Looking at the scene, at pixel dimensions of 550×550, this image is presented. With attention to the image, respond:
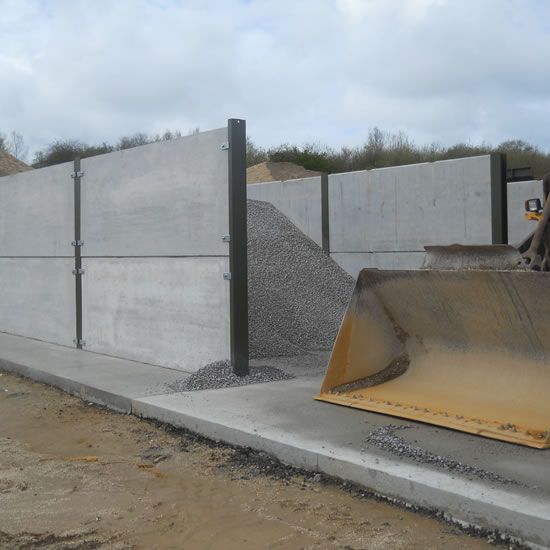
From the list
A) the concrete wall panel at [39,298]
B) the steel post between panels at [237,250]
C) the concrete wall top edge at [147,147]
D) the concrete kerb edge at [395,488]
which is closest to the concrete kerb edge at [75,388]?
the concrete kerb edge at [395,488]

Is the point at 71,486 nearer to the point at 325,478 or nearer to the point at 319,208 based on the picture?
the point at 325,478

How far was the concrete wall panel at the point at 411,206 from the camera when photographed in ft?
39.2

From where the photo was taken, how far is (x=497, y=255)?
5.96 metres

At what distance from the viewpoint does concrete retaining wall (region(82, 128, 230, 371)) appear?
328 inches

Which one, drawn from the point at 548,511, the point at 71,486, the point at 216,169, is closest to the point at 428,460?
the point at 548,511

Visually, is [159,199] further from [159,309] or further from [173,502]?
[173,502]

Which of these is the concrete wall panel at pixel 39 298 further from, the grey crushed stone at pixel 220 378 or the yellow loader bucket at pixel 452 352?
the yellow loader bucket at pixel 452 352

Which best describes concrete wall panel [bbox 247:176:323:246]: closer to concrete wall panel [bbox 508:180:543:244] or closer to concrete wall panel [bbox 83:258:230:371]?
concrete wall panel [bbox 508:180:543:244]

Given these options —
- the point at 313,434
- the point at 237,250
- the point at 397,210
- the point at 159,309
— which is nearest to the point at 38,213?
the point at 159,309

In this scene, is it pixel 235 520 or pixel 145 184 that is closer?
pixel 235 520

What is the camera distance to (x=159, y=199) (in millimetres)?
9250

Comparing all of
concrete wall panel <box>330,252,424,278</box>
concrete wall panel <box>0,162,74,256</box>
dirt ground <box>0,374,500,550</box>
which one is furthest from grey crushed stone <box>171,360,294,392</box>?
concrete wall panel <box>330,252,424,278</box>

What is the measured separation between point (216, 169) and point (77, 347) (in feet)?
14.0

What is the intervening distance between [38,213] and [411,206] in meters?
6.39
